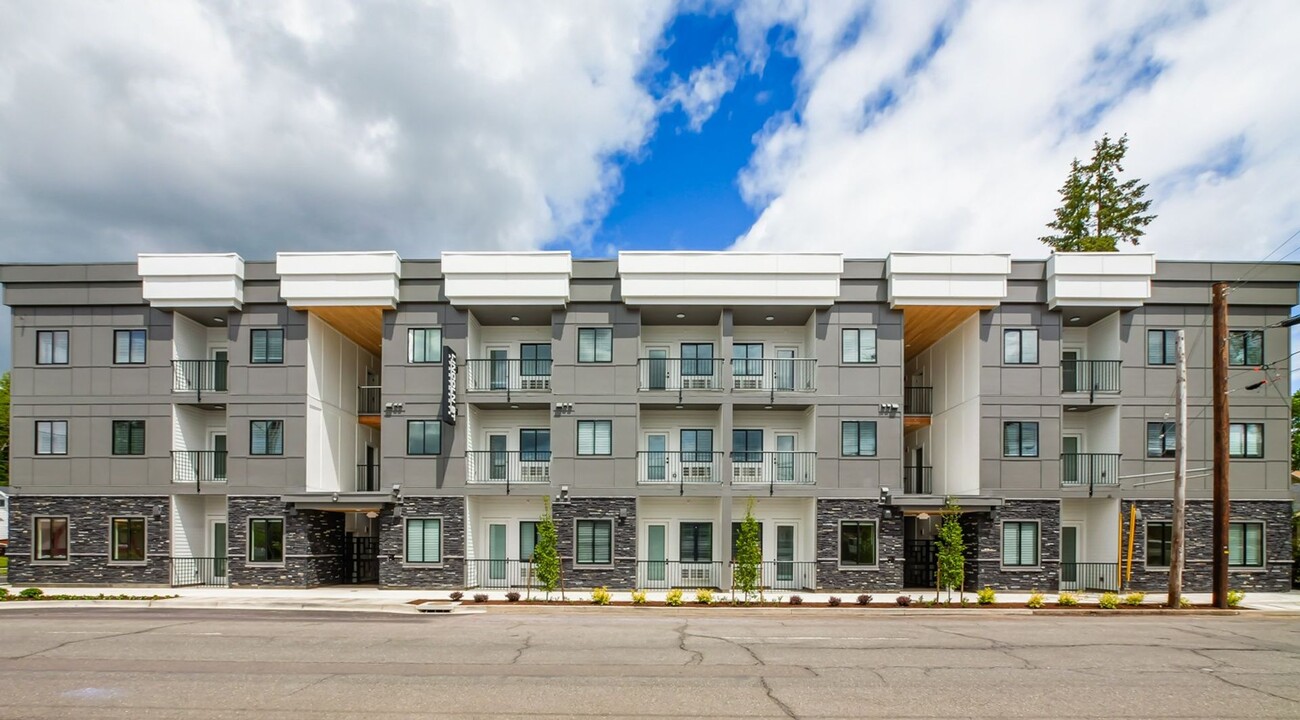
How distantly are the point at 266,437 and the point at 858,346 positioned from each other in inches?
832

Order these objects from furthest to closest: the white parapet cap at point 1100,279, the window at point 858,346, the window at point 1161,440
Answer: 1. the window at point 858,346
2. the window at point 1161,440
3. the white parapet cap at point 1100,279

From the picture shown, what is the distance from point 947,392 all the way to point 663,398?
1096cm

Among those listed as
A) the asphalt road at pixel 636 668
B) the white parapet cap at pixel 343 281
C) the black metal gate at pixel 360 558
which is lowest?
the black metal gate at pixel 360 558

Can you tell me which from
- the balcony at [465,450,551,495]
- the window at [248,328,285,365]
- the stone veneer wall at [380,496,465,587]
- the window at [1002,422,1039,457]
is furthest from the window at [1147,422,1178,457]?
the window at [248,328,285,365]

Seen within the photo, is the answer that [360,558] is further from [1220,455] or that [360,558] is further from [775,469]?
[1220,455]

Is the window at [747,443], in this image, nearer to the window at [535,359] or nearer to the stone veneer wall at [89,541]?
the window at [535,359]

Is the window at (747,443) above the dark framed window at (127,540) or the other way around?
above

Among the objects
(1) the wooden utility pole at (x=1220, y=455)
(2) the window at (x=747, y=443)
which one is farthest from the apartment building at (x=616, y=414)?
(1) the wooden utility pole at (x=1220, y=455)

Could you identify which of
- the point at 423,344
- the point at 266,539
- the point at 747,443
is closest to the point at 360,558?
the point at 266,539

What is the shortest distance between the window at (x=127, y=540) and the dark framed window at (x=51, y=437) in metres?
3.32

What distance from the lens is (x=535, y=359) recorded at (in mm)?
27750

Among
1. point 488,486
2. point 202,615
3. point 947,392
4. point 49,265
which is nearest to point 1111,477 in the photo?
point 947,392

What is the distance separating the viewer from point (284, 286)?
25922 mm

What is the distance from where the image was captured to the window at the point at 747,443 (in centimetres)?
2808
